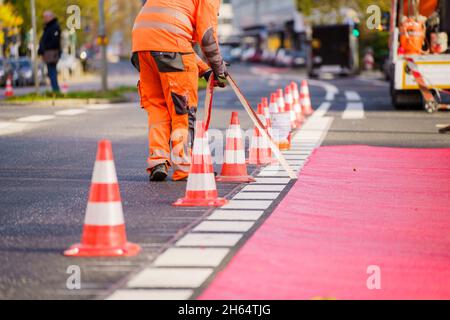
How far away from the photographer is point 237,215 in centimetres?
973

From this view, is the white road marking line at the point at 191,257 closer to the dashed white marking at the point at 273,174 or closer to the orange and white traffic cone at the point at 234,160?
the orange and white traffic cone at the point at 234,160

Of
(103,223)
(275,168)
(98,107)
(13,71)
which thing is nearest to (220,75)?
(275,168)

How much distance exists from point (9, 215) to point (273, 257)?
2832 mm

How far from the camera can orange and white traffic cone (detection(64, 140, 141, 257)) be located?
7754mm

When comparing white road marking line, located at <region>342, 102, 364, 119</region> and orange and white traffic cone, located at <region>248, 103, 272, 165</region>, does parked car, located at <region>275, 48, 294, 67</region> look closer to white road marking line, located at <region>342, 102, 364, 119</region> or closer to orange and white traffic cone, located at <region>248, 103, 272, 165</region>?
white road marking line, located at <region>342, 102, 364, 119</region>

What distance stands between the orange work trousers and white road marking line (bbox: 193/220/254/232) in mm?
2897

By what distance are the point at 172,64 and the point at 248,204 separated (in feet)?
7.04

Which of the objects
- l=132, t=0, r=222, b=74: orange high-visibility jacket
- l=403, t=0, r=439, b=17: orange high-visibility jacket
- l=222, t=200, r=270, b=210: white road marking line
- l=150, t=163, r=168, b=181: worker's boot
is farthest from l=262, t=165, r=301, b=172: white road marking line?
l=403, t=0, r=439, b=17: orange high-visibility jacket

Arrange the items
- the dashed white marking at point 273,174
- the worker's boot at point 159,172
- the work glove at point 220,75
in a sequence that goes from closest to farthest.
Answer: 1. the worker's boot at point 159,172
2. the work glove at point 220,75
3. the dashed white marking at point 273,174

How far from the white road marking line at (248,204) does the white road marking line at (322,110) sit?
15.5m

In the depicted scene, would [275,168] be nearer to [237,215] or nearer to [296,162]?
[296,162]

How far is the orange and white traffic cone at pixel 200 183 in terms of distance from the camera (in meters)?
10.3

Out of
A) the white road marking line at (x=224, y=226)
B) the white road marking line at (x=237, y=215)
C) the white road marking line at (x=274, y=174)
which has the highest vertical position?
the white road marking line at (x=224, y=226)

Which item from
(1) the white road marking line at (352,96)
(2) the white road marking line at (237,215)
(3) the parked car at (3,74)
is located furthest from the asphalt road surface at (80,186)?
(3) the parked car at (3,74)
